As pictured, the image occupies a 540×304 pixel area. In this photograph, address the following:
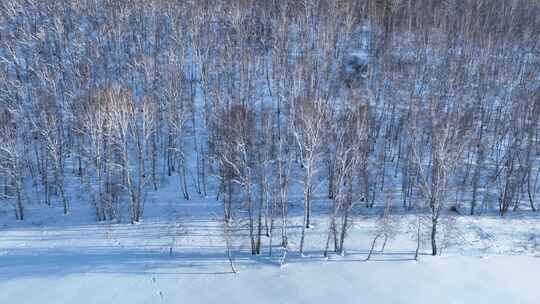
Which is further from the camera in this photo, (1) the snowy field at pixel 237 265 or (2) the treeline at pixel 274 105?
(2) the treeline at pixel 274 105

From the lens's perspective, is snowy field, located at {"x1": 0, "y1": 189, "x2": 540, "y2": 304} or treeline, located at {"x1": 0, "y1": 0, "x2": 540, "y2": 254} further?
treeline, located at {"x1": 0, "y1": 0, "x2": 540, "y2": 254}

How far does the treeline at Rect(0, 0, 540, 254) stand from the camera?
3397cm

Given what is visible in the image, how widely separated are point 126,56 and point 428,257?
3620 centimetres

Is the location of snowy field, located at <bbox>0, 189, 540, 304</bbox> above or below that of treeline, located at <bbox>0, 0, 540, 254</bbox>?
below

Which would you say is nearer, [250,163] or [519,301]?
[519,301]

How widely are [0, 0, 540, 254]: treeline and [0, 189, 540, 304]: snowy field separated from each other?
1482 mm

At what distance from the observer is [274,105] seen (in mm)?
45844

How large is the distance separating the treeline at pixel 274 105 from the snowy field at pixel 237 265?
4.86 feet

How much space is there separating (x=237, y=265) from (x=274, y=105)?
19.6 metres

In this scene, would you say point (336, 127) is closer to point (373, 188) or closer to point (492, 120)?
point (373, 188)

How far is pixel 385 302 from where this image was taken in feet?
87.4

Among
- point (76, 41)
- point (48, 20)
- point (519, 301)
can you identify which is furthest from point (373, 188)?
point (48, 20)

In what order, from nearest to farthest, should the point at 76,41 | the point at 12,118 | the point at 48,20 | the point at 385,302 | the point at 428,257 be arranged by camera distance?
the point at 385,302 → the point at 428,257 → the point at 12,118 → the point at 76,41 → the point at 48,20

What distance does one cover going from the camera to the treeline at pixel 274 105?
33969 mm
